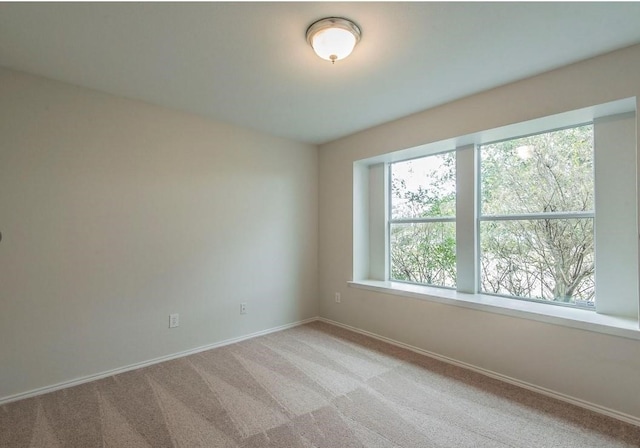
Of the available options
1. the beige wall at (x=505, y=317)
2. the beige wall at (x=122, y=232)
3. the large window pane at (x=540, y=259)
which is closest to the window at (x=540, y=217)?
the large window pane at (x=540, y=259)

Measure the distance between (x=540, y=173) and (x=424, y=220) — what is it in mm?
1176

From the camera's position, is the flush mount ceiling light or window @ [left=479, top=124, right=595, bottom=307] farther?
window @ [left=479, top=124, right=595, bottom=307]

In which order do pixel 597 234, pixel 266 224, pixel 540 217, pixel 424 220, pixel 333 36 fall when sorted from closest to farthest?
pixel 333 36
pixel 597 234
pixel 540 217
pixel 424 220
pixel 266 224

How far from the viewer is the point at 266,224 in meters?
3.72

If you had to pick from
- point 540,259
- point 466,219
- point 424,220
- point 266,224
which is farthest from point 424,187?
point 266,224

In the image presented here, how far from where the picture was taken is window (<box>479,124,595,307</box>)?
8.00 feet

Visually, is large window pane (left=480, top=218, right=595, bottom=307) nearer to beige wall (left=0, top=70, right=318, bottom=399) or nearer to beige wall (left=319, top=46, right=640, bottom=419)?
beige wall (left=319, top=46, right=640, bottom=419)

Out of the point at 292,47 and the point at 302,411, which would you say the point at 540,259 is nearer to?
the point at 302,411

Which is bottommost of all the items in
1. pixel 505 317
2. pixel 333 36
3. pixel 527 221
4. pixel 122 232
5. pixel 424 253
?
pixel 505 317

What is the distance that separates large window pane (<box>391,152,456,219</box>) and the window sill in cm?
88

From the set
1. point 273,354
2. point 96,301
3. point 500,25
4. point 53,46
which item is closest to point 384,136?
point 500,25

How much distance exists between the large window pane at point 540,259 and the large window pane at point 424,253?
0.34 meters

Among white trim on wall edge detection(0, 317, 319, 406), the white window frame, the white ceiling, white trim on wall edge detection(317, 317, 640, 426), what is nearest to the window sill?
the white window frame

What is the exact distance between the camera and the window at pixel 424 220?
326 cm
